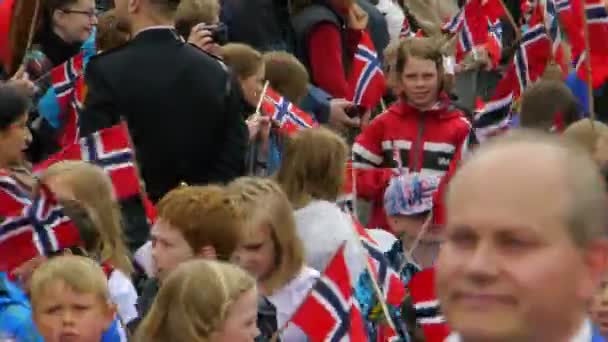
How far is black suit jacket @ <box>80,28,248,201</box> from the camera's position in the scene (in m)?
7.80

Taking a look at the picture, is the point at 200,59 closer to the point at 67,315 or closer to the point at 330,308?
the point at 330,308

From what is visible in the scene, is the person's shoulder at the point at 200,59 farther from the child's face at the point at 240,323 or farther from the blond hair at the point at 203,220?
the child's face at the point at 240,323

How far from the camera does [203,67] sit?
7875mm

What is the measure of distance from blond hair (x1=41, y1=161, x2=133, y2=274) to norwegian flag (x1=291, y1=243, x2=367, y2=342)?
0.89m

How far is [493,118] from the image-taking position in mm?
10016

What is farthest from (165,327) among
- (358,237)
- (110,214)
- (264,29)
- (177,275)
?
(264,29)

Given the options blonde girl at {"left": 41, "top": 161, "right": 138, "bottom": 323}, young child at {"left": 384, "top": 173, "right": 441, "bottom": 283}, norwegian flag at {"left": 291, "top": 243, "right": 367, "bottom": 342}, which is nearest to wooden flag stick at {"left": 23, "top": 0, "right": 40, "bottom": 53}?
young child at {"left": 384, "top": 173, "right": 441, "bottom": 283}

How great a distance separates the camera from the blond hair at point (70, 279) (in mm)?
5895

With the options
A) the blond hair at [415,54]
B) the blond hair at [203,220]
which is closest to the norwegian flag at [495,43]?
the blond hair at [415,54]

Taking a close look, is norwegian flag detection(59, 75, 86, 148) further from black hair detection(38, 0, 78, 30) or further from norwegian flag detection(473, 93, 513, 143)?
norwegian flag detection(473, 93, 513, 143)

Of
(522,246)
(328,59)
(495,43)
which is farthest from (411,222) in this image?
(522,246)

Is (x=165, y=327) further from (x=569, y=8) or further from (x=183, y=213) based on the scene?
(x=569, y=8)

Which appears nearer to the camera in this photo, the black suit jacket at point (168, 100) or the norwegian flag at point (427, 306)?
the norwegian flag at point (427, 306)

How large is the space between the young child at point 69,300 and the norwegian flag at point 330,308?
81 centimetres
